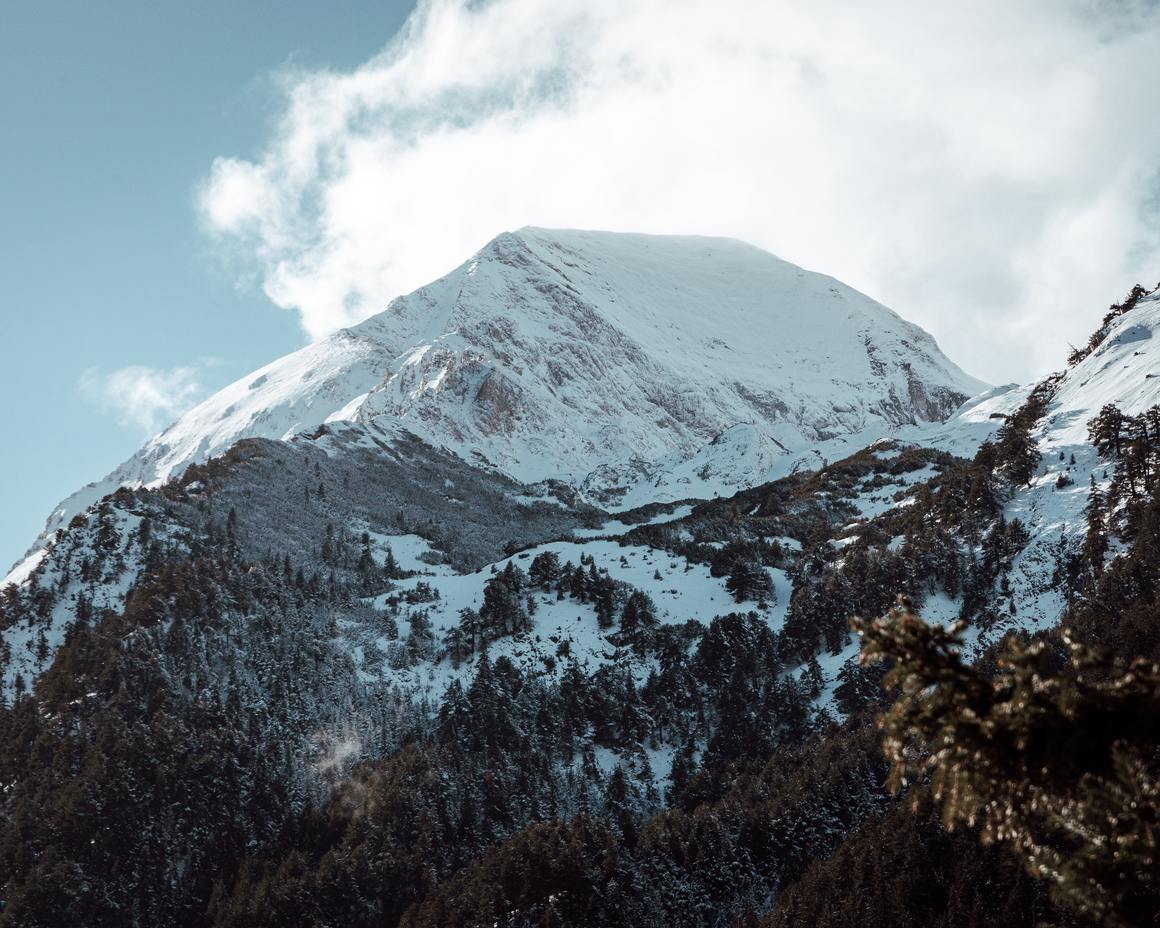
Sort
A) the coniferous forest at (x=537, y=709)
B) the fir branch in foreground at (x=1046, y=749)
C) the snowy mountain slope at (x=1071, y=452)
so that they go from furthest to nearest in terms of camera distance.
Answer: the snowy mountain slope at (x=1071, y=452) → the coniferous forest at (x=537, y=709) → the fir branch in foreground at (x=1046, y=749)

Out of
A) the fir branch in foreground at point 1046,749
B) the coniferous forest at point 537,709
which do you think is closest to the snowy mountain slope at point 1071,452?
the coniferous forest at point 537,709

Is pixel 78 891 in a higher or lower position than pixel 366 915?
higher

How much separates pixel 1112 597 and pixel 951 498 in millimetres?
35108

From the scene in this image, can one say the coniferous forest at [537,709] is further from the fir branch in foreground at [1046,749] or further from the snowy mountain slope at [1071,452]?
the fir branch in foreground at [1046,749]

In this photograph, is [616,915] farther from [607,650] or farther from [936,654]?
[936,654]

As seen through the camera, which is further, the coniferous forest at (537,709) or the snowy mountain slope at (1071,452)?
the snowy mountain slope at (1071,452)

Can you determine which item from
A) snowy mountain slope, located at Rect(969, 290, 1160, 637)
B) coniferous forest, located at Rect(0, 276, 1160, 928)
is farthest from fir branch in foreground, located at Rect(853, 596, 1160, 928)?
snowy mountain slope, located at Rect(969, 290, 1160, 637)

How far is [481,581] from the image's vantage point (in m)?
143

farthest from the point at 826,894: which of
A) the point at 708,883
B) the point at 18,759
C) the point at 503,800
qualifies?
the point at 18,759

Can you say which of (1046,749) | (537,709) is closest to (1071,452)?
(537,709)

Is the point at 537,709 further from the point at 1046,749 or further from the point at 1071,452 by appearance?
the point at 1046,749

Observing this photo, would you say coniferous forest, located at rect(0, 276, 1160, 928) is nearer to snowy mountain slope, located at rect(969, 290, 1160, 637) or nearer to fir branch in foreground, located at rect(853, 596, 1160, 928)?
snowy mountain slope, located at rect(969, 290, 1160, 637)

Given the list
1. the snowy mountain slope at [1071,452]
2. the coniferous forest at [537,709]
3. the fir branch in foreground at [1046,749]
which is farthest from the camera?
the snowy mountain slope at [1071,452]

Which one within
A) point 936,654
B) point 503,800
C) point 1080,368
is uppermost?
point 1080,368
